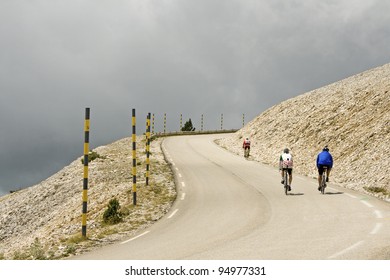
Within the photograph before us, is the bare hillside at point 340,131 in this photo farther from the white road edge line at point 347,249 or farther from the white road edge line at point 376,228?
the white road edge line at point 347,249

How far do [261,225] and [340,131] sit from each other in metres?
25.0

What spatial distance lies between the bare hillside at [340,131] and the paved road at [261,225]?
348 centimetres

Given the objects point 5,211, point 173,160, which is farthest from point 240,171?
point 5,211

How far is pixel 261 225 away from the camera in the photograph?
51.0ft

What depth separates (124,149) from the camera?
47.4 metres

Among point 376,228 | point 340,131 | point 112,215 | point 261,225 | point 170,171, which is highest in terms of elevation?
point 340,131

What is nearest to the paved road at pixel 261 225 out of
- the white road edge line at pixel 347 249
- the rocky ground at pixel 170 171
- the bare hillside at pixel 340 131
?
the white road edge line at pixel 347 249

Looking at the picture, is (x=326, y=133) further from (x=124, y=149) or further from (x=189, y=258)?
(x=189, y=258)

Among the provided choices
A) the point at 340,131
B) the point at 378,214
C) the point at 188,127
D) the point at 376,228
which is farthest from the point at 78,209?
the point at 188,127

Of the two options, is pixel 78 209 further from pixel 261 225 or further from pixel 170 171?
pixel 261 225

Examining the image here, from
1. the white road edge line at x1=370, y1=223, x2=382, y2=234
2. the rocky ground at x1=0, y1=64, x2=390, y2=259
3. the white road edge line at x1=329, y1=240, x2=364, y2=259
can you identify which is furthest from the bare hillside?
the white road edge line at x1=329, y1=240, x2=364, y2=259

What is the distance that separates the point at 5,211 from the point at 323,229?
995 inches

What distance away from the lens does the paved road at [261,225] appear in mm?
11617

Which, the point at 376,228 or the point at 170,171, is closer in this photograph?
the point at 376,228
